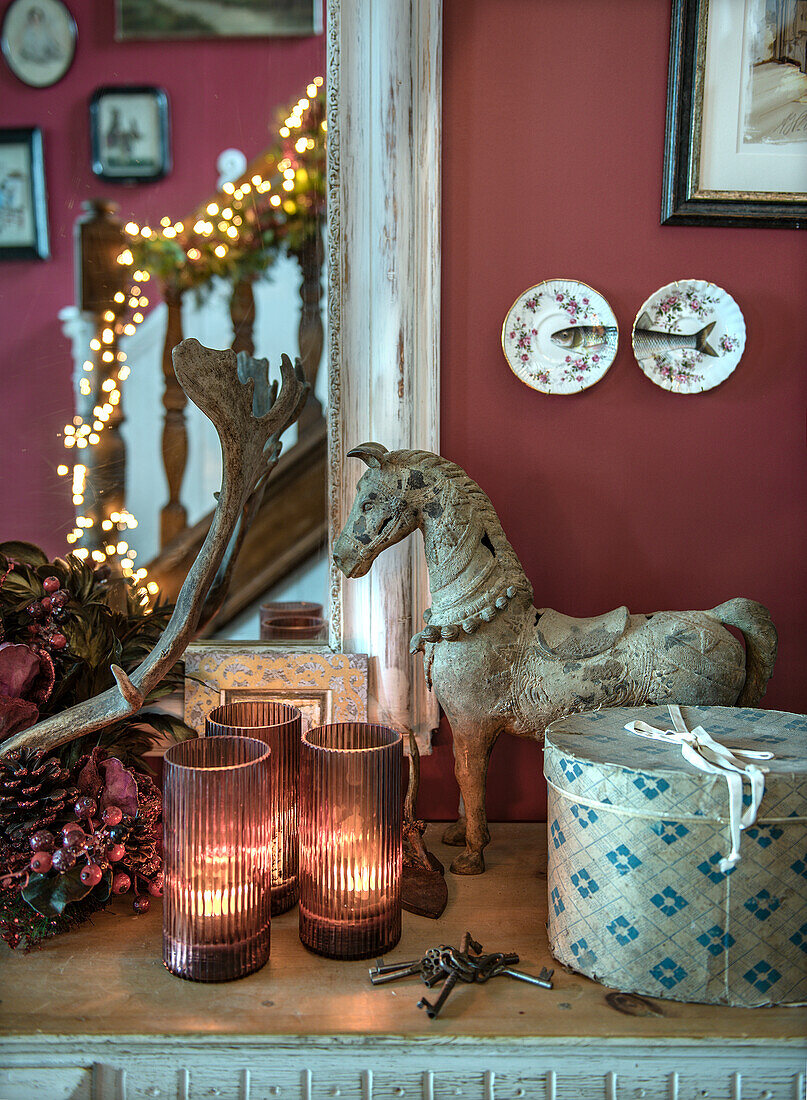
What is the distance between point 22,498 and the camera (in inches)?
56.5

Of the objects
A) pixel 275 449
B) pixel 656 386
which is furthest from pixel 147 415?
pixel 656 386

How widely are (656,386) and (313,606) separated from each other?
73 cm

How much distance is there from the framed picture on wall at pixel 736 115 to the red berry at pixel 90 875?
1361 millimetres

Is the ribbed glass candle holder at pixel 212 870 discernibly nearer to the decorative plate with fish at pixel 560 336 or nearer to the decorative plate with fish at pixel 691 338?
the decorative plate with fish at pixel 560 336

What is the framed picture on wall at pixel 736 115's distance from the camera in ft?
4.45

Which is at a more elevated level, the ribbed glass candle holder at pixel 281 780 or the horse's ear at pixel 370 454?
the horse's ear at pixel 370 454

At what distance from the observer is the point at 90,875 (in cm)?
103

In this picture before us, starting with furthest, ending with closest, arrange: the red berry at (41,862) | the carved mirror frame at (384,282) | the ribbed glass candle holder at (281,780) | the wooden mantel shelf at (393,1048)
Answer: the carved mirror frame at (384,282)
the ribbed glass candle holder at (281,780)
the red berry at (41,862)
the wooden mantel shelf at (393,1048)

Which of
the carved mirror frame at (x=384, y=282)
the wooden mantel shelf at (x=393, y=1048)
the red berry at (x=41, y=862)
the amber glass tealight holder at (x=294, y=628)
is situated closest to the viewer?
the wooden mantel shelf at (x=393, y=1048)

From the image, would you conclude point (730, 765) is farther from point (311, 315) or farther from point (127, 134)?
point (127, 134)

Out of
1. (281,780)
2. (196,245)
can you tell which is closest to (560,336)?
(196,245)

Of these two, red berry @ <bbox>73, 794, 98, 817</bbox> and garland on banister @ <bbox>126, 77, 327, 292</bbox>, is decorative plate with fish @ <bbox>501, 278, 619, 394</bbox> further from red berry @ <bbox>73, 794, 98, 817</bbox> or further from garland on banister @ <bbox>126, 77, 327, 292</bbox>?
red berry @ <bbox>73, 794, 98, 817</bbox>

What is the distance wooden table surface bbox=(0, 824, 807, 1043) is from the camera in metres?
0.89

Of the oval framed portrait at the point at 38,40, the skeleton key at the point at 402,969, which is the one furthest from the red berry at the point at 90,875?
the oval framed portrait at the point at 38,40
